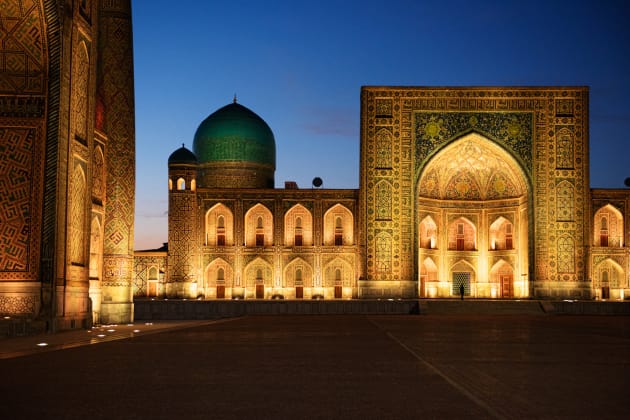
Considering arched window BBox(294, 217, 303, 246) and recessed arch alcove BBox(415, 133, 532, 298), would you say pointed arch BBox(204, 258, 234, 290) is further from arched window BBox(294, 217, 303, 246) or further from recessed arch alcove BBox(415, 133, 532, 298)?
recessed arch alcove BBox(415, 133, 532, 298)

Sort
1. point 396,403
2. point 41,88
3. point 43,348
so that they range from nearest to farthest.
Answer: point 396,403, point 43,348, point 41,88

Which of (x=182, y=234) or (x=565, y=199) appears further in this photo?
(x=182, y=234)

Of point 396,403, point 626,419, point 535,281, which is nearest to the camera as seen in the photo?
point 626,419

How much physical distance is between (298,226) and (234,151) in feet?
16.2

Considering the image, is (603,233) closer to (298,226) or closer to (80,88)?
(298,226)

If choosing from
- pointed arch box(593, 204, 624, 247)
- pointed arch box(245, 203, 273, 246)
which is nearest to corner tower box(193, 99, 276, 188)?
pointed arch box(245, 203, 273, 246)

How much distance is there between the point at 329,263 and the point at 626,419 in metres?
24.6

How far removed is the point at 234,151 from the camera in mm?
31516

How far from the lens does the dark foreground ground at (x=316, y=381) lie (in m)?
3.97

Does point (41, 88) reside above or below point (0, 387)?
above

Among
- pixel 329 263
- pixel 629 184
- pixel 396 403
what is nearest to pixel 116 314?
pixel 396 403

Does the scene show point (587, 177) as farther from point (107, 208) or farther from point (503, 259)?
point (107, 208)

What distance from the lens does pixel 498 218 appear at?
29.3 meters

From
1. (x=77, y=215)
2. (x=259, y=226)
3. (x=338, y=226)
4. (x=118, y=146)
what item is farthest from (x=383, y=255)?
(x=77, y=215)
